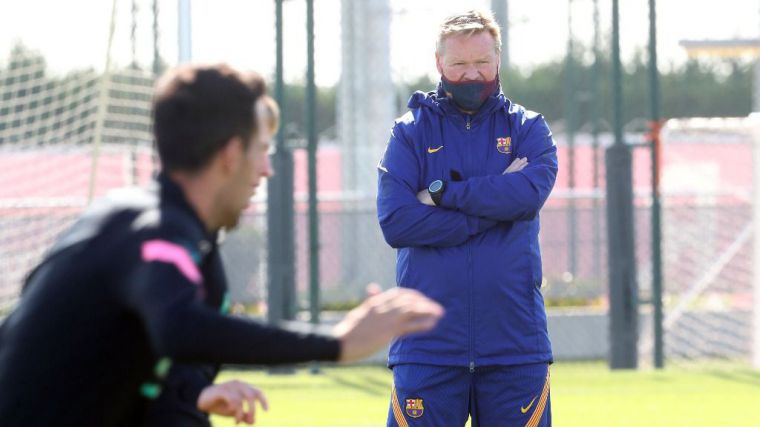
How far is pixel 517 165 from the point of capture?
5.08m

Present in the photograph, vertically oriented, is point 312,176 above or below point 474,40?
below

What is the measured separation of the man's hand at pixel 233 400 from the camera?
3.15m

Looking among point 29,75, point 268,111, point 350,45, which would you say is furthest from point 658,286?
point 268,111

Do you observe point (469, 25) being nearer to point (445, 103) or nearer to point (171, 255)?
point (445, 103)

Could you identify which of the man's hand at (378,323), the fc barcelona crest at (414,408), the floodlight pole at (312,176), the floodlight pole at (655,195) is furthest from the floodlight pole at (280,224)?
the man's hand at (378,323)

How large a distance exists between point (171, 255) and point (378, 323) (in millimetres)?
409

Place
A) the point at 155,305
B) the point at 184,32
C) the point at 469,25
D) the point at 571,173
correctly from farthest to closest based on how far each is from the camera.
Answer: the point at 571,173
the point at 184,32
the point at 469,25
the point at 155,305

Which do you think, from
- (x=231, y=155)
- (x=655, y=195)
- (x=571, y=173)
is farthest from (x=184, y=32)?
(x=571, y=173)

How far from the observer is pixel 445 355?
192 inches

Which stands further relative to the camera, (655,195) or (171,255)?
(655,195)

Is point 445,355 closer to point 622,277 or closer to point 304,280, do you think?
point 622,277

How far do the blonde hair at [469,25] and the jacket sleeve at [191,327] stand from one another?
2339 mm

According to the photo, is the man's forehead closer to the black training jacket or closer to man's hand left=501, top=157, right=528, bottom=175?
man's hand left=501, top=157, right=528, bottom=175

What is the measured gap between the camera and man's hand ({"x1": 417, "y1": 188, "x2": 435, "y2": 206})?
507 centimetres
